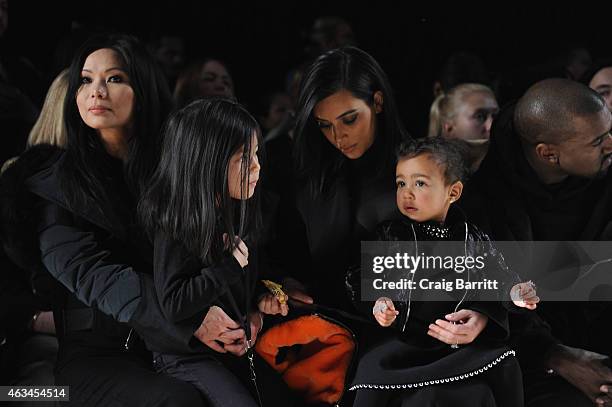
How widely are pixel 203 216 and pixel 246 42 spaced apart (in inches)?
78.9

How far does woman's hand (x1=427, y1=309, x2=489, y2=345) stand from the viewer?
2330mm

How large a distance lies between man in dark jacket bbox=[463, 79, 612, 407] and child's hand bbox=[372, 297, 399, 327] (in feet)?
1.50

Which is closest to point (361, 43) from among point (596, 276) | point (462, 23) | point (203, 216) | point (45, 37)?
→ point (462, 23)

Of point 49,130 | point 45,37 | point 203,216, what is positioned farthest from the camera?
point 45,37

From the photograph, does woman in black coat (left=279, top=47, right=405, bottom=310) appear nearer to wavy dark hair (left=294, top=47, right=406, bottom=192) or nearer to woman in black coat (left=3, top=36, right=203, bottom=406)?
wavy dark hair (left=294, top=47, right=406, bottom=192)

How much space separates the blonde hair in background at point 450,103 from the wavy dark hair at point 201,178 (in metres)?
1.25

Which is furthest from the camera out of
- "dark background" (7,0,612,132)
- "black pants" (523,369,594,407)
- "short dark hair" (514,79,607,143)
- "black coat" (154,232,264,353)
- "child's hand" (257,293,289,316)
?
"dark background" (7,0,612,132)

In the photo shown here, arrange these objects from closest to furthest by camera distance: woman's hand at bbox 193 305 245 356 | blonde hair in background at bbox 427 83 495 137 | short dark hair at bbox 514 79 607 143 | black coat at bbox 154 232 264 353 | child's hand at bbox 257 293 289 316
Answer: black coat at bbox 154 232 264 353, woman's hand at bbox 193 305 245 356, child's hand at bbox 257 293 289 316, short dark hair at bbox 514 79 607 143, blonde hair in background at bbox 427 83 495 137

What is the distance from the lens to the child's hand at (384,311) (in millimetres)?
2297

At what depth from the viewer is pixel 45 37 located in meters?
3.65

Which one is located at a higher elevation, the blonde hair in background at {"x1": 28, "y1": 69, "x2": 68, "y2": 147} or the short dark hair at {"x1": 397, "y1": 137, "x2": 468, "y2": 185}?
the blonde hair in background at {"x1": 28, "y1": 69, "x2": 68, "y2": 147}

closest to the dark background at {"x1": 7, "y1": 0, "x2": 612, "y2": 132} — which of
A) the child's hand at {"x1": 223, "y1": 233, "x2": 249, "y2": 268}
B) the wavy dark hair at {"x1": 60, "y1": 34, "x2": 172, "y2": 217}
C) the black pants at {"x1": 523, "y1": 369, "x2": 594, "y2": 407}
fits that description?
the wavy dark hair at {"x1": 60, "y1": 34, "x2": 172, "y2": 217}

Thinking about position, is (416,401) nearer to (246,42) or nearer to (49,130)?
(49,130)

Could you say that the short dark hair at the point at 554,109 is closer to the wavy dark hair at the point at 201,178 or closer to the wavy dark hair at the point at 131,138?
the wavy dark hair at the point at 201,178
